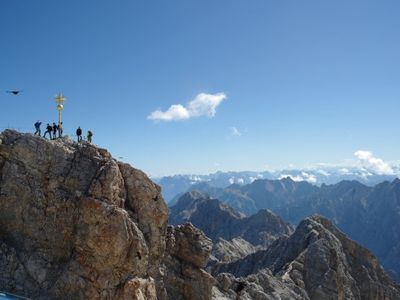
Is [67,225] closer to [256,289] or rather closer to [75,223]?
[75,223]

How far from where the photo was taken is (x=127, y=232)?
4209cm

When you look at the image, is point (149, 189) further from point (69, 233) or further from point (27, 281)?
point (27, 281)

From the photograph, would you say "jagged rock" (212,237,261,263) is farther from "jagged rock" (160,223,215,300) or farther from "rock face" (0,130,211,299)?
"rock face" (0,130,211,299)

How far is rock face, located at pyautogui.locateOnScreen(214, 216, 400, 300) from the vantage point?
284ft

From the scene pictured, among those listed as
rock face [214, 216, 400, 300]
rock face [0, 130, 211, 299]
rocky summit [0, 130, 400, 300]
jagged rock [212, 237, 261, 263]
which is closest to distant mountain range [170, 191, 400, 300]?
rock face [214, 216, 400, 300]

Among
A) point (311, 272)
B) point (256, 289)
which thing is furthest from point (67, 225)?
point (311, 272)

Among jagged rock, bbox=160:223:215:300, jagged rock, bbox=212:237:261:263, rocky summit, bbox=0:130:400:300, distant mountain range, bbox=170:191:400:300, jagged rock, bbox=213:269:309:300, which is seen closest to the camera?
rocky summit, bbox=0:130:400:300

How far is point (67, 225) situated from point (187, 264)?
1952 centimetres

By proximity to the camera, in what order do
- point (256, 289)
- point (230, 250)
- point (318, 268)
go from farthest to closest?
point (230, 250)
point (318, 268)
point (256, 289)

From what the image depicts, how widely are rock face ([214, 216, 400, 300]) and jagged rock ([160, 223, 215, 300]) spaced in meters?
16.1

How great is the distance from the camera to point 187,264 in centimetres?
5666

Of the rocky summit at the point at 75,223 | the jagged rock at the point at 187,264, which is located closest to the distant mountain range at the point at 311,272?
the jagged rock at the point at 187,264

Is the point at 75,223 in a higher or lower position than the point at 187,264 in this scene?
higher

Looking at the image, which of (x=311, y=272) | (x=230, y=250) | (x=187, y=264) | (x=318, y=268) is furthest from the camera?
(x=230, y=250)
